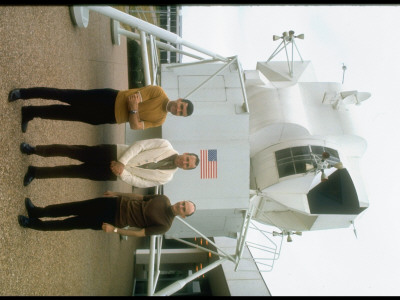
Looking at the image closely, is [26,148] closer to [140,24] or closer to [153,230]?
[153,230]

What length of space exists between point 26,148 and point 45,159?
0.97m

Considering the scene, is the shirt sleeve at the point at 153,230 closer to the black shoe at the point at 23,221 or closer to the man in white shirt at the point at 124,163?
the man in white shirt at the point at 124,163

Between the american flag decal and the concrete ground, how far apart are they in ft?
8.90

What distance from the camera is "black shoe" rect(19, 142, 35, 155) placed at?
5.01 m

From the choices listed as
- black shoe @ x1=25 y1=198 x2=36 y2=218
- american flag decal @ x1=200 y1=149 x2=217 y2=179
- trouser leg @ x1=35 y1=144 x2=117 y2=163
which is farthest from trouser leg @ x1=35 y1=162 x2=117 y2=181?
american flag decal @ x1=200 y1=149 x2=217 y2=179

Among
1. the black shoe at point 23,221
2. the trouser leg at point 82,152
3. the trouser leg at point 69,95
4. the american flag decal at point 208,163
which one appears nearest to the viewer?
the black shoe at point 23,221

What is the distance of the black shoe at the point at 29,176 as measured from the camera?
505cm

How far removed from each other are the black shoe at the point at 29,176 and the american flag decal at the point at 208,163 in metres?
4.16

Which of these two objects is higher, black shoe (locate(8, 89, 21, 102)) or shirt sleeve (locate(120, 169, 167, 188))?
black shoe (locate(8, 89, 21, 102))

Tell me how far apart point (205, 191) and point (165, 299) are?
8.59ft

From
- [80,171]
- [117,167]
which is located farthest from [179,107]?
[80,171]

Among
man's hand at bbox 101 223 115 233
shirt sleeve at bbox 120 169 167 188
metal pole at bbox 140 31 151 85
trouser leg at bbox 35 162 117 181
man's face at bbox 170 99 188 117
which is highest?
metal pole at bbox 140 31 151 85

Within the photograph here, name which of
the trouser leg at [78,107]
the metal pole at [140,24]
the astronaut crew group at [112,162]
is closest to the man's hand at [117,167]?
the astronaut crew group at [112,162]

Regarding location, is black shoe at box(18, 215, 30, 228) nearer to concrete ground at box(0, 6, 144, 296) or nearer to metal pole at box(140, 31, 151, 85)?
concrete ground at box(0, 6, 144, 296)
